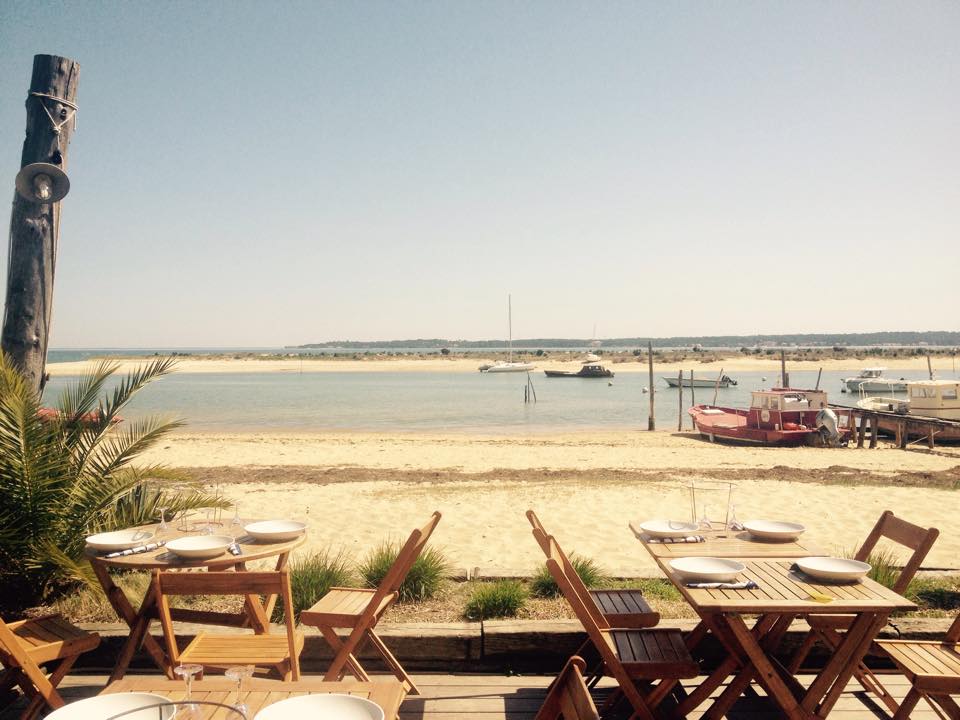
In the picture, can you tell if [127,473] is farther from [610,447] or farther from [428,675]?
[610,447]

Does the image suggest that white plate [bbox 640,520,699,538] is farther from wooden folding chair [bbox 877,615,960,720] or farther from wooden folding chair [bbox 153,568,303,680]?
wooden folding chair [bbox 153,568,303,680]

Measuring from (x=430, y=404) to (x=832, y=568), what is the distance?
3863 centimetres

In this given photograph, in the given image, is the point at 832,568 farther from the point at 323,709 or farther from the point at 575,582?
the point at 323,709

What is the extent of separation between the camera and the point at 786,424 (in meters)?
23.5

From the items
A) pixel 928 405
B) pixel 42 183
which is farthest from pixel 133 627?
pixel 928 405

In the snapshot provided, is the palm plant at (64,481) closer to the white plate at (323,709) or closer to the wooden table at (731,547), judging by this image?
the white plate at (323,709)

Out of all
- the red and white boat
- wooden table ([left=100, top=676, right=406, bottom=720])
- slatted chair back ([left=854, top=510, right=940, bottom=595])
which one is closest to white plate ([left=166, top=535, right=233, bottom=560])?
wooden table ([left=100, top=676, right=406, bottom=720])

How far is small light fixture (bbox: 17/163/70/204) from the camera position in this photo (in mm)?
5418

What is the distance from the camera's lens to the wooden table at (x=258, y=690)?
2225mm

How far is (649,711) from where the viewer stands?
10.2 feet

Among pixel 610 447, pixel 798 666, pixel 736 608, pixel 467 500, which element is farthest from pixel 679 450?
pixel 736 608

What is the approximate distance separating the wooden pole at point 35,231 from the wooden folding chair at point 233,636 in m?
3.23

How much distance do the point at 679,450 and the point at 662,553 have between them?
16708 millimetres

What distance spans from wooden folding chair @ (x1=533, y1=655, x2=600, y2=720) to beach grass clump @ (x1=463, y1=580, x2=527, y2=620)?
2.53 m
